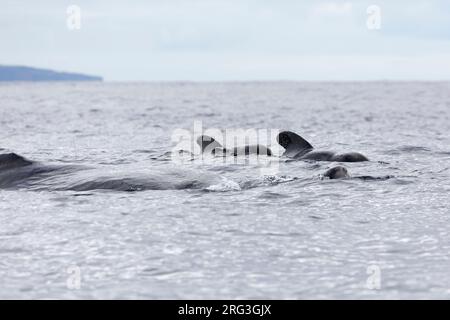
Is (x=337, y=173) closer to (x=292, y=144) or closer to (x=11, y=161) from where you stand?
(x=292, y=144)

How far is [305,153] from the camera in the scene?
822 inches

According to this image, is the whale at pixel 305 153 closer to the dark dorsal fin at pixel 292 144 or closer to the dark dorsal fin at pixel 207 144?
the dark dorsal fin at pixel 292 144

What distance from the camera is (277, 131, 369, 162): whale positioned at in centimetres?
1978

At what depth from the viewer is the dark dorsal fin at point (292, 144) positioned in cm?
2126

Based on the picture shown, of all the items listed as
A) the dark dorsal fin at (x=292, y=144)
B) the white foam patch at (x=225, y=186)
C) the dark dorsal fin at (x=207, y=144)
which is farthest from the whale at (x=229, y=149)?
the white foam patch at (x=225, y=186)

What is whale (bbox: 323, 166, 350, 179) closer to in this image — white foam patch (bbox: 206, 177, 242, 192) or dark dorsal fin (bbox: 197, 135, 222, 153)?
white foam patch (bbox: 206, 177, 242, 192)

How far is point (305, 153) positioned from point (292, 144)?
86cm

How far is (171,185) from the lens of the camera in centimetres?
1494

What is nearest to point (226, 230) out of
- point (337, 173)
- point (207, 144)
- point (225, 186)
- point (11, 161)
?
point (225, 186)

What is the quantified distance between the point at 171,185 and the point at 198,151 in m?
7.65

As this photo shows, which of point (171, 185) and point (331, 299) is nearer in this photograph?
point (331, 299)

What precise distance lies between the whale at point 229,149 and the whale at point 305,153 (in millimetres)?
564
